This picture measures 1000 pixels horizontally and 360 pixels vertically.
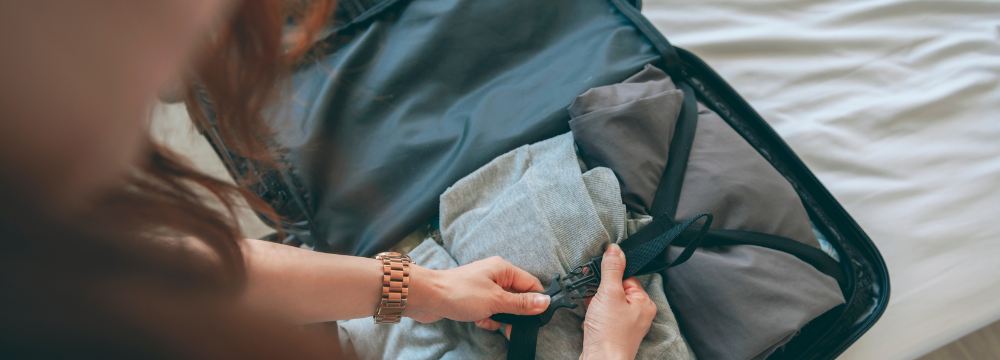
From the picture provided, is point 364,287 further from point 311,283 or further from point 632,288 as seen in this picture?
point 632,288

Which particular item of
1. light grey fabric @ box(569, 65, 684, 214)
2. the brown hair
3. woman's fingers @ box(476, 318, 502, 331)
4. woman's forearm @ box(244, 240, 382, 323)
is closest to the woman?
the brown hair

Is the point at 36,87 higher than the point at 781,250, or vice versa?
the point at 36,87

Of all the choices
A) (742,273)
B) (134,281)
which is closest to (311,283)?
(134,281)

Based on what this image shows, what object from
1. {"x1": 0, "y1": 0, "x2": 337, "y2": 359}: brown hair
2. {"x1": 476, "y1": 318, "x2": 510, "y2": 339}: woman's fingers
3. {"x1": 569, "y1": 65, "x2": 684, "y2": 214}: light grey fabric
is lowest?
{"x1": 476, "y1": 318, "x2": 510, "y2": 339}: woman's fingers

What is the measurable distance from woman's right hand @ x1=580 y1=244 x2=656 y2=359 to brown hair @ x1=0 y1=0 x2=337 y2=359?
0.30 m

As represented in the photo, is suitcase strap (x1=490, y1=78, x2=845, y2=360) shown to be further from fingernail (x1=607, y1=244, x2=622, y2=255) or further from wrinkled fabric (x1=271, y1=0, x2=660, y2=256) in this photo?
wrinkled fabric (x1=271, y1=0, x2=660, y2=256)

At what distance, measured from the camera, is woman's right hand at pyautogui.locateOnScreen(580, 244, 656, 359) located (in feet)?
1.61

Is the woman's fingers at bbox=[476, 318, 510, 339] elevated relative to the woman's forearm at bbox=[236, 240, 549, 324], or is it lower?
lower

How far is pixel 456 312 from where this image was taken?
0.54 m

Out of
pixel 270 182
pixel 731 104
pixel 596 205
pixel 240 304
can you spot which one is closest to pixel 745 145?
pixel 731 104

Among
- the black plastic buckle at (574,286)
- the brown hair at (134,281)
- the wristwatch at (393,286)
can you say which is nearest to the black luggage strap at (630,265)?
the black plastic buckle at (574,286)

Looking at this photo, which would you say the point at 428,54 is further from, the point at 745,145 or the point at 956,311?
the point at 956,311

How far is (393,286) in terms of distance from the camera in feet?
1.72

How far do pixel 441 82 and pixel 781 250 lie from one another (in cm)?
54
